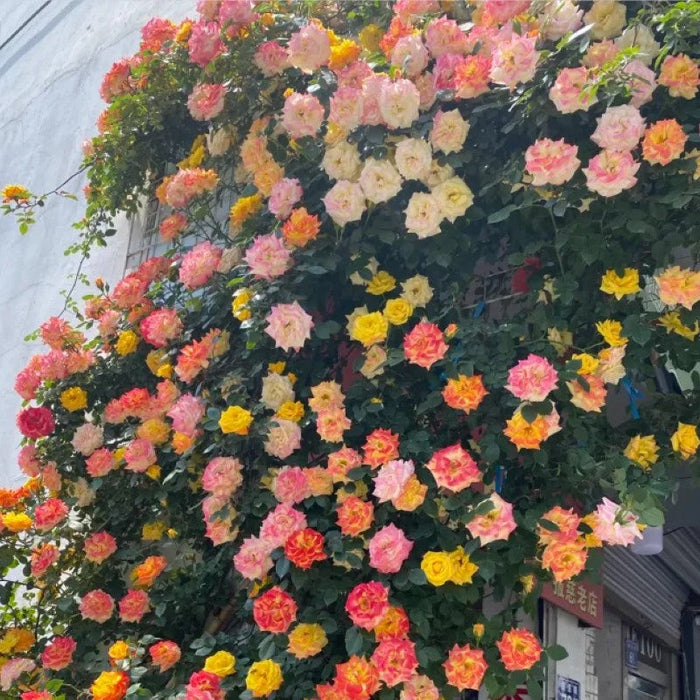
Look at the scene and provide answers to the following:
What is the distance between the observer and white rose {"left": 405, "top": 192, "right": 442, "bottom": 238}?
2.66 meters

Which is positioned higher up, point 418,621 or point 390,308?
point 390,308

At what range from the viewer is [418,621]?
2381 millimetres

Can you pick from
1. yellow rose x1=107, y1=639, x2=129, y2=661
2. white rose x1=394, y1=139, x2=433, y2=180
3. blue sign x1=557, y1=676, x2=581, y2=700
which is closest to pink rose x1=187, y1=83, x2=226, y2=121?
white rose x1=394, y1=139, x2=433, y2=180

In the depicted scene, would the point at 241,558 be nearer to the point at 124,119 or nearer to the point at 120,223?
the point at 124,119

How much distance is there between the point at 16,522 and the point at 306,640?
1.61m

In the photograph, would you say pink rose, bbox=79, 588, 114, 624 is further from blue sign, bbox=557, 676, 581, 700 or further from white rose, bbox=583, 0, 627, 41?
white rose, bbox=583, 0, 627, 41

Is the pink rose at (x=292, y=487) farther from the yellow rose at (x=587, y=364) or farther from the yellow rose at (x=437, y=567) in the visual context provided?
the yellow rose at (x=587, y=364)

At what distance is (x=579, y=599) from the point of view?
148 inches

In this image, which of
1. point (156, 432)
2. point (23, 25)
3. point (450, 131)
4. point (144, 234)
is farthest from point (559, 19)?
point (23, 25)

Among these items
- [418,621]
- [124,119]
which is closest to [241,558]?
[418,621]

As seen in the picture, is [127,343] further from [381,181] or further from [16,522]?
[381,181]

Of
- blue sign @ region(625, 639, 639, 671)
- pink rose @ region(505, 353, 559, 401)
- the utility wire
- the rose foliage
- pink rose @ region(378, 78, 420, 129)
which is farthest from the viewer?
the utility wire

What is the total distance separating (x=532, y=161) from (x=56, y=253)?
12.3ft

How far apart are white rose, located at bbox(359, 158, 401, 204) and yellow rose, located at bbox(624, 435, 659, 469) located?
101 cm
